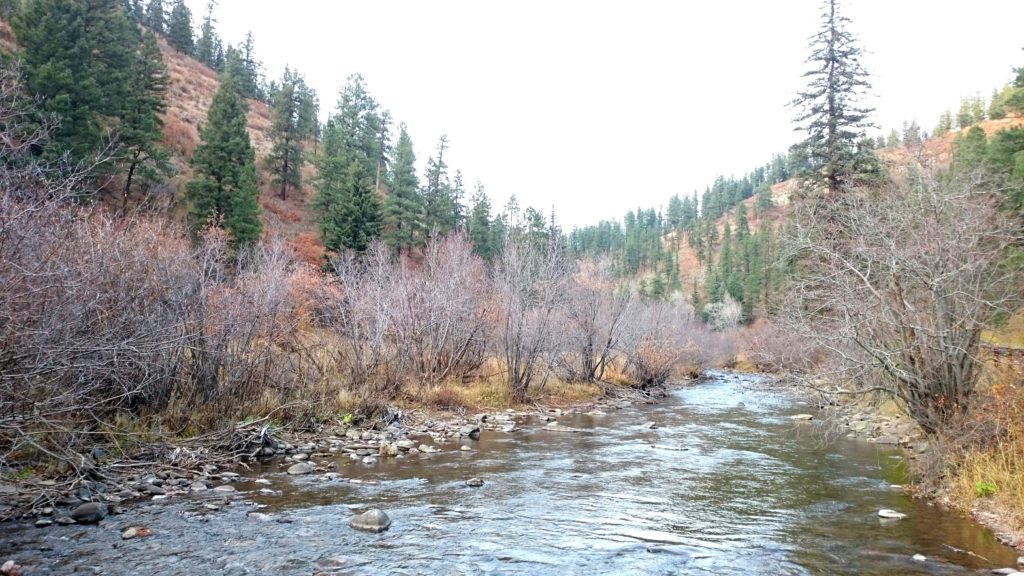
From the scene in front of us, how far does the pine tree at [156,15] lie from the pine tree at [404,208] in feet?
144

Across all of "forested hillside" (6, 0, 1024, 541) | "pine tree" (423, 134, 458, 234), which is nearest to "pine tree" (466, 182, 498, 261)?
"pine tree" (423, 134, 458, 234)

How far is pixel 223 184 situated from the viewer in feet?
117

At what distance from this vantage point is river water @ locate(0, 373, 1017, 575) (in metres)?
6.24

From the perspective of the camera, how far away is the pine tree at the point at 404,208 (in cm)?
5139

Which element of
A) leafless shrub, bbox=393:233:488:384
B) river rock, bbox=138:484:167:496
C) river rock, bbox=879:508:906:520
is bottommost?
river rock, bbox=879:508:906:520

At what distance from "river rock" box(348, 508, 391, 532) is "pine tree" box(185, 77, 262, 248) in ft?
97.6

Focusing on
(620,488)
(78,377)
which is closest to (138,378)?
(78,377)

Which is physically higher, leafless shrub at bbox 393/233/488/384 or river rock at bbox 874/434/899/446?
leafless shrub at bbox 393/233/488/384

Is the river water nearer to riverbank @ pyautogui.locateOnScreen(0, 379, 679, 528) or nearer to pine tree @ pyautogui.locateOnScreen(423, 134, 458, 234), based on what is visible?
riverbank @ pyautogui.locateOnScreen(0, 379, 679, 528)

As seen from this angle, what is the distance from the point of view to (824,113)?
2778 centimetres

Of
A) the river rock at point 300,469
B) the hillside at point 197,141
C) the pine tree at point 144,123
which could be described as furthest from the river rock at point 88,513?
the pine tree at point 144,123

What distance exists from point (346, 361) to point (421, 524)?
904 cm

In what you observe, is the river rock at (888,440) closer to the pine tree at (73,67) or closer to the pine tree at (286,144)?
the pine tree at (73,67)

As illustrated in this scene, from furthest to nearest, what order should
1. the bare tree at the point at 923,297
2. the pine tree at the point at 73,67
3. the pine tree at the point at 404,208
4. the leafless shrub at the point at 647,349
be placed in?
the pine tree at the point at 404,208, the leafless shrub at the point at 647,349, the pine tree at the point at 73,67, the bare tree at the point at 923,297
